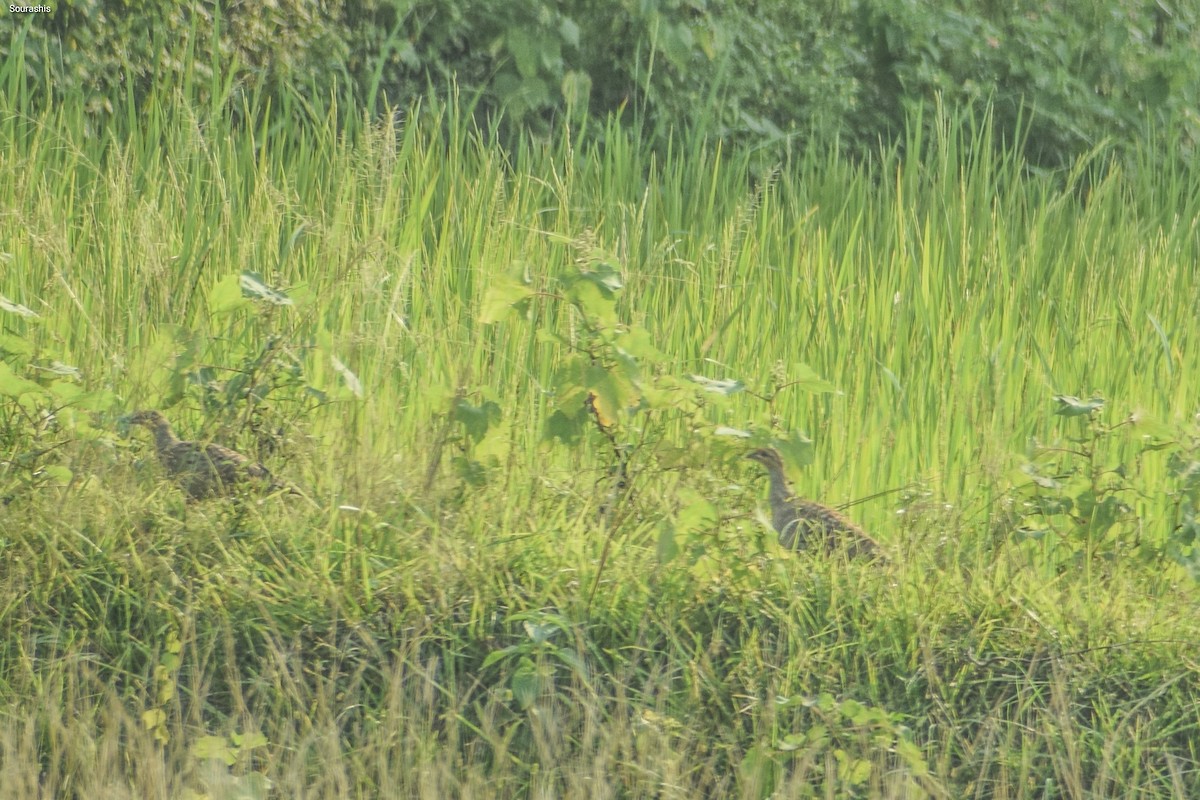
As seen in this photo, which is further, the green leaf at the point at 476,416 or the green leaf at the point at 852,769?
the green leaf at the point at 476,416

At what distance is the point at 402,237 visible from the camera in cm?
471

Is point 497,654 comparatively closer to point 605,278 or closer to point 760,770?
point 760,770

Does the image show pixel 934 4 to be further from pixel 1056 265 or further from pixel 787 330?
pixel 787 330

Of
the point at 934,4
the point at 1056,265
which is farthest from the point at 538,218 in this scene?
the point at 934,4

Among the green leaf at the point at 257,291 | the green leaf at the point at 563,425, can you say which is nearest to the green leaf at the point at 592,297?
the green leaf at the point at 563,425

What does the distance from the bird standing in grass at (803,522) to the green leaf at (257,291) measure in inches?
40.1

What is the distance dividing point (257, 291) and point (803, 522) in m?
1.21

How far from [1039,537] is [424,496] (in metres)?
1.24

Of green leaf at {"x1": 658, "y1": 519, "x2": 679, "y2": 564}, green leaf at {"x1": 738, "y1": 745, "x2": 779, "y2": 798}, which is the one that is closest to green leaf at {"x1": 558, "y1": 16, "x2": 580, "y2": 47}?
green leaf at {"x1": 658, "y1": 519, "x2": 679, "y2": 564}

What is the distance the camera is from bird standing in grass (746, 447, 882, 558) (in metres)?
3.16

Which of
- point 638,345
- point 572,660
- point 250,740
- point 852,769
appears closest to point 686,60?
point 638,345

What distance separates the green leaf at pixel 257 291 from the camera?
318 cm

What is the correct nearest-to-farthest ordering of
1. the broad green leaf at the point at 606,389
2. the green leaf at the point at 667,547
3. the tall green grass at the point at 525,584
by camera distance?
1. the tall green grass at the point at 525,584
2. the green leaf at the point at 667,547
3. the broad green leaf at the point at 606,389

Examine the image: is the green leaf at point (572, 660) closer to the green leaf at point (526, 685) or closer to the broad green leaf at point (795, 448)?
the green leaf at point (526, 685)
